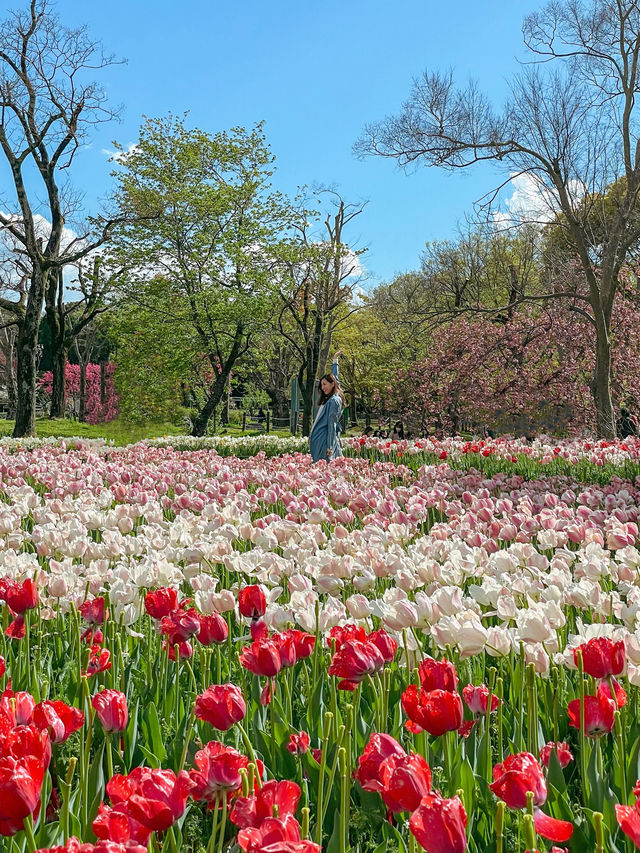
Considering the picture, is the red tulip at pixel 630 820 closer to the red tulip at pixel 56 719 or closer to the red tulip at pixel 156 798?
the red tulip at pixel 156 798

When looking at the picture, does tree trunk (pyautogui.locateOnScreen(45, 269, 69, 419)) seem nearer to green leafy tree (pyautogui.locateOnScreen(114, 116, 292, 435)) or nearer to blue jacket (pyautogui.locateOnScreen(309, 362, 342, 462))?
green leafy tree (pyautogui.locateOnScreen(114, 116, 292, 435))

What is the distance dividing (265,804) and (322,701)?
105 cm

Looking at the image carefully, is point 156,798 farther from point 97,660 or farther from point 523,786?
point 97,660

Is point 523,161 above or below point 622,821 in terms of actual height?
above

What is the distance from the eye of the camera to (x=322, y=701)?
198cm

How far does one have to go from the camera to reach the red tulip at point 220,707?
4.49 ft

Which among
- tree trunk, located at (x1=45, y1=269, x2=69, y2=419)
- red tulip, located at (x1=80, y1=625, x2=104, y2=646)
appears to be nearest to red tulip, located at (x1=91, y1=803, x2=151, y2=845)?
red tulip, located at (x1=80, y1=625, x2=104, y2=646)

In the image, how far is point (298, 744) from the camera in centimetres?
156

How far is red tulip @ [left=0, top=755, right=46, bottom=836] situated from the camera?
100cm

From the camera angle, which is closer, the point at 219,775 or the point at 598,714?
the point at 219,775

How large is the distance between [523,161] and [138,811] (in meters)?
17.2

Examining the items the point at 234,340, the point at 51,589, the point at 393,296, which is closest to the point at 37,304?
the point at 234,340

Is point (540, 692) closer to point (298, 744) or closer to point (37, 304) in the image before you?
point (298, 744)

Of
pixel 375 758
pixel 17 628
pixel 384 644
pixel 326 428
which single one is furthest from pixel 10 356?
pixel 375 758
